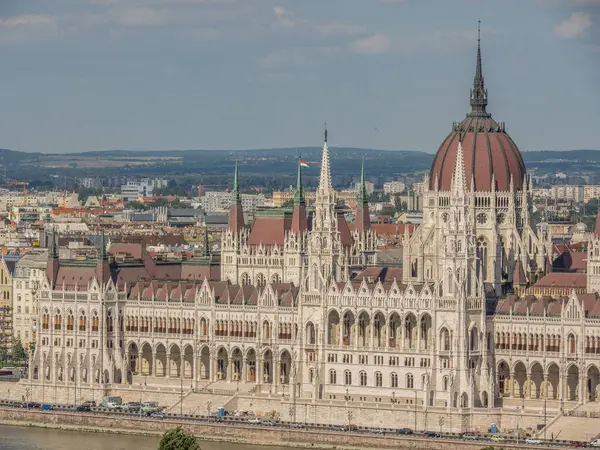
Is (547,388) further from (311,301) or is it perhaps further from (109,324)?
(109,324)

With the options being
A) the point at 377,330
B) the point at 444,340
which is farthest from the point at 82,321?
the point at 444,340

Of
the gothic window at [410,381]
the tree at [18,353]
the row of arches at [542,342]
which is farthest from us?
the tree at [18,353]

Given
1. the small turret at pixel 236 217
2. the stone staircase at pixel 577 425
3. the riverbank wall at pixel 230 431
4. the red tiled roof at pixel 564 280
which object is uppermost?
the small turret at pixel 236 217

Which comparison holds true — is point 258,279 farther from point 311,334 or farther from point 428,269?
point 311,334

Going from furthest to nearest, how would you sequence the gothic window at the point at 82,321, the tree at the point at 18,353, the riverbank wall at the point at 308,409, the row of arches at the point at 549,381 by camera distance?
the tree at the point at 18,353 < the gothic window at the point at 82,321 < the row of arches at the point at 549,381 < the riverbank wall at the point at 308,409

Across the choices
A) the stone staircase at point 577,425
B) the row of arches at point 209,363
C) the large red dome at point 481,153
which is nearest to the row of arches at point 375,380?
the row of arches at point 209,363

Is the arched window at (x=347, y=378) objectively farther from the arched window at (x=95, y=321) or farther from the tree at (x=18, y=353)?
the tree at (x=18, y=353)

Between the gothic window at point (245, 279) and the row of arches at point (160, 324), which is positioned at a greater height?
the gothic window at point (245, 279)

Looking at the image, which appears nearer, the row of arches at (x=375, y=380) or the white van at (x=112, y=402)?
the row of arches at (x=375, y=380)
